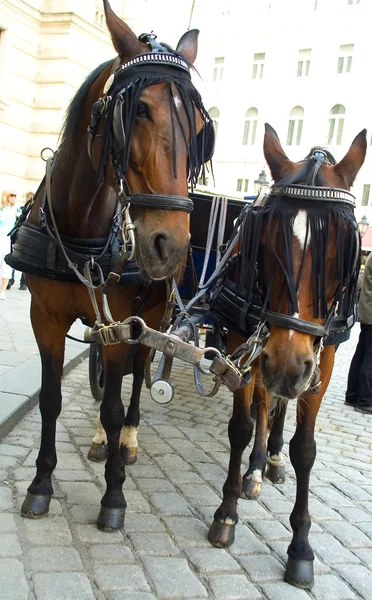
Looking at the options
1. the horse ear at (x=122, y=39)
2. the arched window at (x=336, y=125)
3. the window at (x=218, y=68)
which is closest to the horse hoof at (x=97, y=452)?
the horse ear at (x=122, y=39)

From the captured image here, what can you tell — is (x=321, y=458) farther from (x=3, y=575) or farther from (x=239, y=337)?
(x=3, y=575)

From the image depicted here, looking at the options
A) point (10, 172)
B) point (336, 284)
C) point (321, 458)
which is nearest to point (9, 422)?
point (321, 458)

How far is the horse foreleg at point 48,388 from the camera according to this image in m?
3.16

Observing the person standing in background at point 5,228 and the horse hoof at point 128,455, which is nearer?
the horse hoof at point 128,455

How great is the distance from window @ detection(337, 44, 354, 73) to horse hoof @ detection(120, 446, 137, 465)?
108 ft

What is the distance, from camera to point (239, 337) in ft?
10.6

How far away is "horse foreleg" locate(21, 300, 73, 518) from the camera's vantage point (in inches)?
Result: 124

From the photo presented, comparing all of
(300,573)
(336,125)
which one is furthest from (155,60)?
(336,125)

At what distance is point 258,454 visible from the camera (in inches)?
155

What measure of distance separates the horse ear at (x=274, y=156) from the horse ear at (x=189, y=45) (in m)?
0.49

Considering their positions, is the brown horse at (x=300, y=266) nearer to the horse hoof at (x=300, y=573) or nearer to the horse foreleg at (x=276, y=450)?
the horse hoof at (x=300, y=573)

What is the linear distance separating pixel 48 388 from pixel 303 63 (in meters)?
34.3

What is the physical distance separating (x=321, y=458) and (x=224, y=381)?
2.32m

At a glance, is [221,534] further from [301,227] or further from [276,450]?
[301,227]
